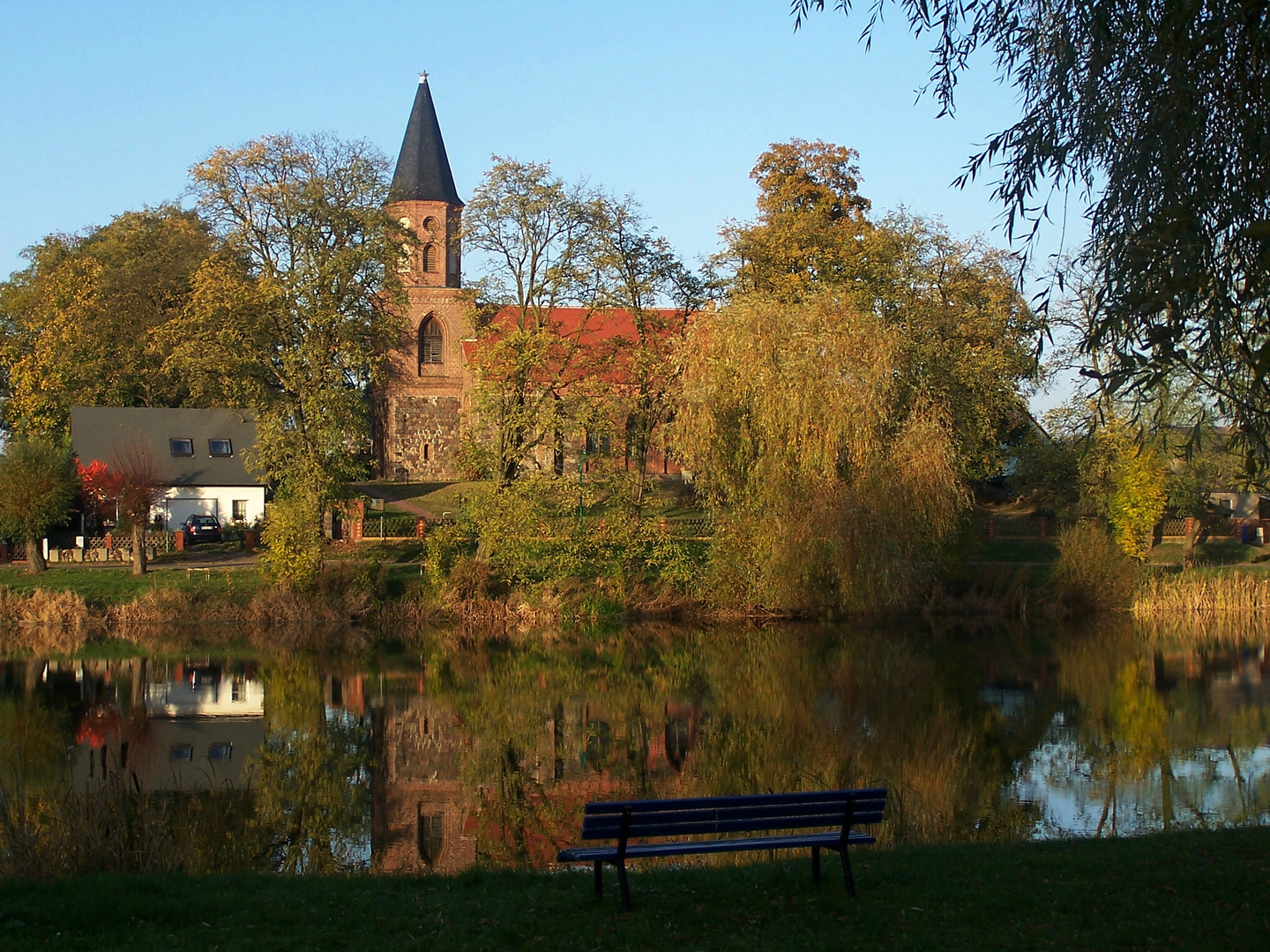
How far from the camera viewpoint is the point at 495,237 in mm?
31688

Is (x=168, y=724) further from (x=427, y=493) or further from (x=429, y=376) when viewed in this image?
(x=429, y=376)

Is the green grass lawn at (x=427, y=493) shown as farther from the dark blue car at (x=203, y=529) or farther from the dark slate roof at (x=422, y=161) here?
the dark slate roof at (x=422, y=161)

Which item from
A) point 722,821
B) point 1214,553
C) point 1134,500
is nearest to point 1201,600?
point 1134,500

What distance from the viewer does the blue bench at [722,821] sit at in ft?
22.3

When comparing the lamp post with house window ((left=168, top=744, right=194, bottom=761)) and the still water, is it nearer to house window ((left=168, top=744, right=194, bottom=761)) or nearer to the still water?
the still water

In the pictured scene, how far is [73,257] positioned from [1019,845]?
47340 millimetres

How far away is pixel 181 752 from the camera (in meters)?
15.2

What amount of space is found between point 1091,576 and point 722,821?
81.0 feet

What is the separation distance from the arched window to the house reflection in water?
34.3m

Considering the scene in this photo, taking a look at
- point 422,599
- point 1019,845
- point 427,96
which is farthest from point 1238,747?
point 427,96

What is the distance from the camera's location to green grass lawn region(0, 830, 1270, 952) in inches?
240

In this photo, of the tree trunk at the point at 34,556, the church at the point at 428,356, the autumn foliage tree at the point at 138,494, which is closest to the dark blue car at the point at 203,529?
the autumn foliage tree at the point at 138,494

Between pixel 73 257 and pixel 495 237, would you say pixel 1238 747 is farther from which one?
pixel 73 257

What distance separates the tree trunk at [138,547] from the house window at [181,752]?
15107 mm
